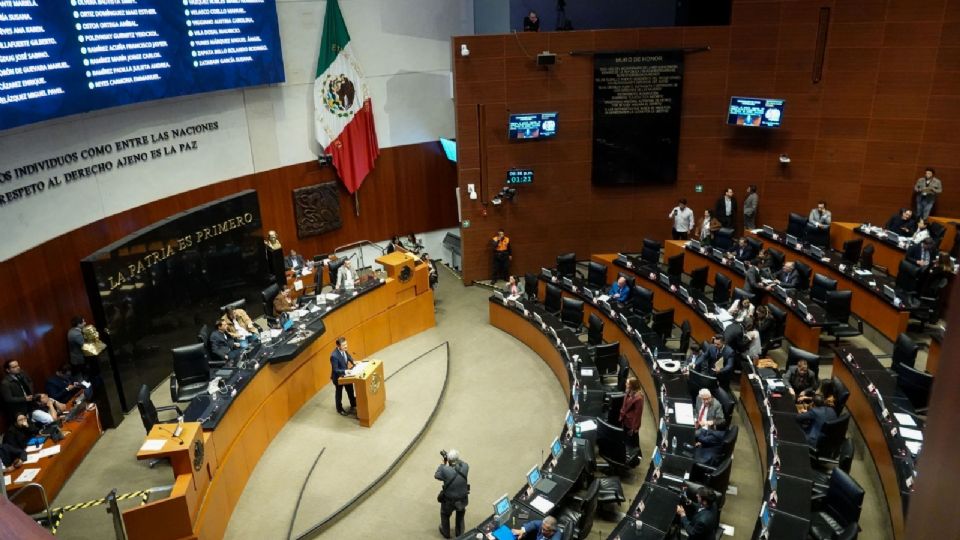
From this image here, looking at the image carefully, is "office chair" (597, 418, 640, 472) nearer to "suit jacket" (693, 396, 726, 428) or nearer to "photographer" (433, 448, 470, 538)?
"suit jacket" (693, 396, 726, 428)

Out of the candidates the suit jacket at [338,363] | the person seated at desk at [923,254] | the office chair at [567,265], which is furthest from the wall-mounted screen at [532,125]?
the person seated at desk at [923,254]

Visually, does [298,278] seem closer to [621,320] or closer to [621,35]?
[621,320]

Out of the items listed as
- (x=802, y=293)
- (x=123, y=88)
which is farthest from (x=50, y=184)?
(x=802, y=293)

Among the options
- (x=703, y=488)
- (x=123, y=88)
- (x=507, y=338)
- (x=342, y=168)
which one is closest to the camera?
(x=703, y=488)

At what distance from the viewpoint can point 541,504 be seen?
7496 mm

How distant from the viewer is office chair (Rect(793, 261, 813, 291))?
1261 cm

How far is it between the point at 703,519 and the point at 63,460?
317 inches

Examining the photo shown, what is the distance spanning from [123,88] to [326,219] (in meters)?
5.94

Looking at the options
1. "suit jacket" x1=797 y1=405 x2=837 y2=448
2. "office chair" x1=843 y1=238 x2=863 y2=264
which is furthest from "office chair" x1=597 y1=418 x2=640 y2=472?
"office chair" x1=843 y1=238 x2=863 y2=264

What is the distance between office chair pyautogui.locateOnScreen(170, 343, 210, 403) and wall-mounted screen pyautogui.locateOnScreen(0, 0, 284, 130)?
3808 mm

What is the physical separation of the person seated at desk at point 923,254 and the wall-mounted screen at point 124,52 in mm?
12123

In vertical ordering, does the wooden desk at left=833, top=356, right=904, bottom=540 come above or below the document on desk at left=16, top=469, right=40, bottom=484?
above

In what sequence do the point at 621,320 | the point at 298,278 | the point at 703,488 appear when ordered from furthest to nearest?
the point at 298,278, the point at 621,320, the point at 703,488

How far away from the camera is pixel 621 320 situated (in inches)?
484
